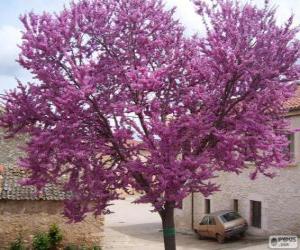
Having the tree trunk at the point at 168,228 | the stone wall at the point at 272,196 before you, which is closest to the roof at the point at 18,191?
the stone wall at the point at 272,196

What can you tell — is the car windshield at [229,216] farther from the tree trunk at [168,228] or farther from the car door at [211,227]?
the tree trunk at [168,228]

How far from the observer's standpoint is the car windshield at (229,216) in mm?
25562

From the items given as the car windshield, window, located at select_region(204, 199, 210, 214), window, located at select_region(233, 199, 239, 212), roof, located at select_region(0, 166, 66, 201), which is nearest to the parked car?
the car windshield

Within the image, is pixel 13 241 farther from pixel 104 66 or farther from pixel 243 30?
pixel 243 30

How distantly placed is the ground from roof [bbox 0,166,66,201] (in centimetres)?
327

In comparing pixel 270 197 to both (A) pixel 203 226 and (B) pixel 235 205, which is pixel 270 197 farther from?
(A) pixel 203 226

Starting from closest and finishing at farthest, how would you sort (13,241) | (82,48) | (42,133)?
(42,133)
(82,48)
(13,241)

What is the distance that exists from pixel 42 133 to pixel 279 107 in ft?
15.7

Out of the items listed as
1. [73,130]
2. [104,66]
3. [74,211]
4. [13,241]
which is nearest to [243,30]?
[104,66]

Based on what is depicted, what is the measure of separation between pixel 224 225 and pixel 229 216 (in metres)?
0.69

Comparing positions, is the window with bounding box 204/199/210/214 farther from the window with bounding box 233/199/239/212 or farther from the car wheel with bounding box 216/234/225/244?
the car wheel with bounding box 216/234/225/244

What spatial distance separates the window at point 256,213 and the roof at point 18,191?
919cm

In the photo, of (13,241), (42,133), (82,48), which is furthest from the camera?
(13,241)

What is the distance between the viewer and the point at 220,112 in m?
10.7
